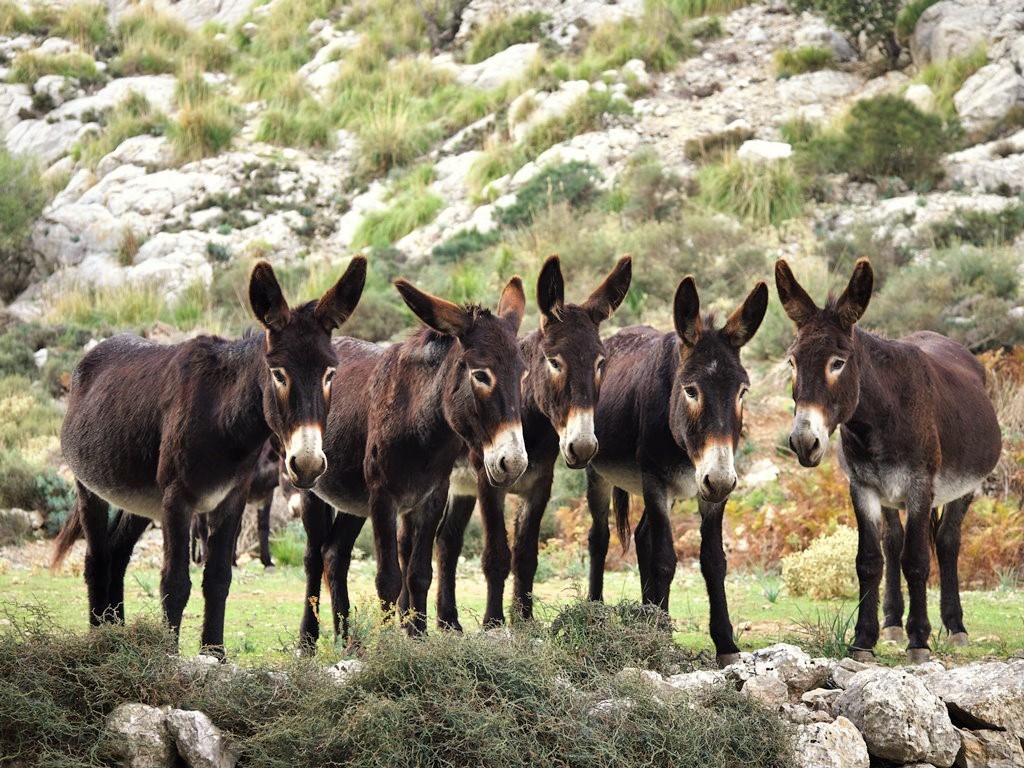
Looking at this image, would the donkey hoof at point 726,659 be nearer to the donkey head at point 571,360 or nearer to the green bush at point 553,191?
the donkey head at point 571,360

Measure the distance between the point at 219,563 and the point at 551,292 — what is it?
2.57 metres

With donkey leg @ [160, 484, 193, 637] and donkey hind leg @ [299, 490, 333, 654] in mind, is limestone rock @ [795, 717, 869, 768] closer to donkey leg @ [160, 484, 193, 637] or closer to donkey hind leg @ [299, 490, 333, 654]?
donkey leg @ [160, 484, 193, 637]

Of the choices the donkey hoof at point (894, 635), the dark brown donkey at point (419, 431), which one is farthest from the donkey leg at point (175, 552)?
the donkey hoof at point (894, 635)

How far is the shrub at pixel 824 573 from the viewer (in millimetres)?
10625

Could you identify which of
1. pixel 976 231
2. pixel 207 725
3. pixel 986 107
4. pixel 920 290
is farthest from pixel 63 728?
pixel 986 107

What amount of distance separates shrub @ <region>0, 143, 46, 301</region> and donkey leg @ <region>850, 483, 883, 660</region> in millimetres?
23500

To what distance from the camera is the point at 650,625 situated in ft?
22.3

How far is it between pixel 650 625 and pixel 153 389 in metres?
3.22

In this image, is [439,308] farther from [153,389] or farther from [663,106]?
[663,106]

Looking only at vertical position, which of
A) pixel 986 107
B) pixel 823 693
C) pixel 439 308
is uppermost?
pixel 986 107

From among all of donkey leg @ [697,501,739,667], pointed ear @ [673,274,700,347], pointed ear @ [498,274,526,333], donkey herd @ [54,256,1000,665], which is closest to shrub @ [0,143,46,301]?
donkey herd @ [54,256,1000,665]

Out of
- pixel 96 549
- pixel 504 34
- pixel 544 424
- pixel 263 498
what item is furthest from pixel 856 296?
pixel 504 34

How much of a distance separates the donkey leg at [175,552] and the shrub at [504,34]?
95.7 ft

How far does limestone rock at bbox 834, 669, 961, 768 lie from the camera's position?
5.93 meters
